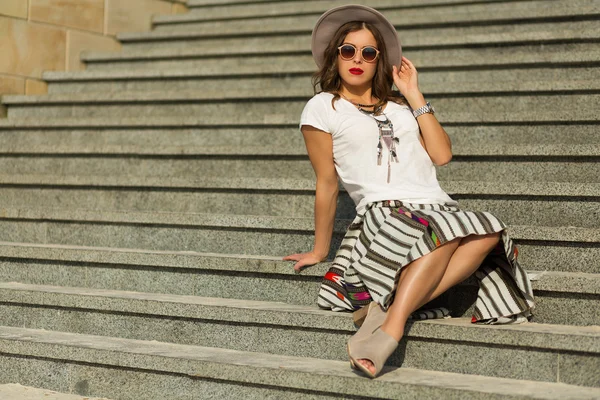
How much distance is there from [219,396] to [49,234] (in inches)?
75.2

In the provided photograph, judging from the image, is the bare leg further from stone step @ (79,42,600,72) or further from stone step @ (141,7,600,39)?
stone step @ (141,7,600,39)

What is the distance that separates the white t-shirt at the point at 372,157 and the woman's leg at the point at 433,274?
39 cm

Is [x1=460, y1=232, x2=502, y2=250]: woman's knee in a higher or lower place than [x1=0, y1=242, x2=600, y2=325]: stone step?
higher

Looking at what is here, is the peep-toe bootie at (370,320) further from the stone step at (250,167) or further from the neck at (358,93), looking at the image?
the stone step at (250,167)

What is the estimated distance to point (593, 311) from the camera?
397 cm

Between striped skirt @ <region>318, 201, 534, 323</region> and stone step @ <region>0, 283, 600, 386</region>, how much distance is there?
0.10 metres

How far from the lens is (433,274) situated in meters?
3.86

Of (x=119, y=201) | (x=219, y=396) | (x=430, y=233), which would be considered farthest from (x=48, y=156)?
(x=430, y=233)

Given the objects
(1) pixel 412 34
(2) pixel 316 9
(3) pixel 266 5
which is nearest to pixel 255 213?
(1) pixel 412 34

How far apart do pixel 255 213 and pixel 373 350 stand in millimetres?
1826

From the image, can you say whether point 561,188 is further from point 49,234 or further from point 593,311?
point 49,234

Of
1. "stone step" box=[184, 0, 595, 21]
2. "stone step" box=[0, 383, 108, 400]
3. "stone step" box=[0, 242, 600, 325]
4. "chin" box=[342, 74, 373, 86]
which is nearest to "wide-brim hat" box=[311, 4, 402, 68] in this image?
"chin" box=[342, 74, 373, 86]

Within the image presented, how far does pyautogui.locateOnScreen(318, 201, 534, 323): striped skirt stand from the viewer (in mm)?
3883

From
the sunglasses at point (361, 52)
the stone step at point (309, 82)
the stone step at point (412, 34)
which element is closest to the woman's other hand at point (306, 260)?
the sunglasses at point (361, 52)
